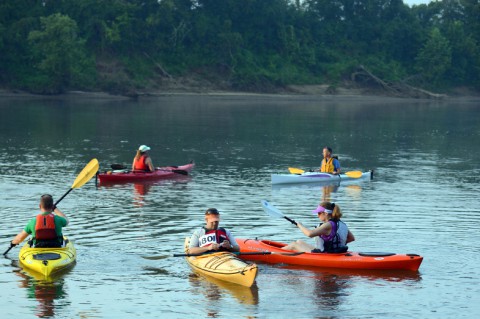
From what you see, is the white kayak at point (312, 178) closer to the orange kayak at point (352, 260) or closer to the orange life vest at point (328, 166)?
the orange life vest at point (328, 166)

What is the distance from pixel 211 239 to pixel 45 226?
3124 mm

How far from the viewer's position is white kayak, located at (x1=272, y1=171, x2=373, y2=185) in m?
30.5

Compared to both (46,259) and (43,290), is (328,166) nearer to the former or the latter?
(46,259)

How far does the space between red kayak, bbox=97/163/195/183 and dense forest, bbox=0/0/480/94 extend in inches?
A: 1872

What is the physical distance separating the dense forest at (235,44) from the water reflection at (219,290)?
61.7 meters

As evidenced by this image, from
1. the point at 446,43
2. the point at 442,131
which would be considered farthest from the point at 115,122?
the point at 446,43

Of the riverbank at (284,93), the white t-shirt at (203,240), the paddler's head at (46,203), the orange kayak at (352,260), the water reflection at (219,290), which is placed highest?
the riverbank at (284,93)

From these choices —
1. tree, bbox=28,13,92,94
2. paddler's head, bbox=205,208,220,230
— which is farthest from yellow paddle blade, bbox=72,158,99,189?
tree, bbox=28,13,92,94

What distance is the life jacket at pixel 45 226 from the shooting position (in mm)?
17516

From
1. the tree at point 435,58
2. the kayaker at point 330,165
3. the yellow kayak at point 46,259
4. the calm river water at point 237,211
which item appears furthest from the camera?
the tree at point 435,58

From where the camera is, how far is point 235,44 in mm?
90938

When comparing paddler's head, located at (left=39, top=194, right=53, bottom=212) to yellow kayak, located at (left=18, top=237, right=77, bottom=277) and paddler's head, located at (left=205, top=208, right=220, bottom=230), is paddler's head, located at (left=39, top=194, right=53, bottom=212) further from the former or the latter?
paddler's head, located at (left=205, top=208, right=220, bottom=230)

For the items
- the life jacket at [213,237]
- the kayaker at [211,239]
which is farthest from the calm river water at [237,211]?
the life jacket at [213,237]

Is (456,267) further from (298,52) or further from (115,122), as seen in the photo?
(298,52)
